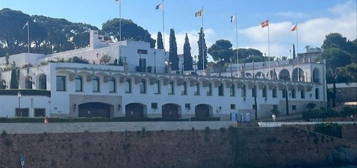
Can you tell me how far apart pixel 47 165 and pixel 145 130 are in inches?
369

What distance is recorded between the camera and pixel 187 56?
97.6 m

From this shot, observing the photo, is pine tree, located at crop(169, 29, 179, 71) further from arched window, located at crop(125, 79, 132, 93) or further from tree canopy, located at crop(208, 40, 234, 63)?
tree canopy, located at crop(208, 40, 234, 63)

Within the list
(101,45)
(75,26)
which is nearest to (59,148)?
(101,45)

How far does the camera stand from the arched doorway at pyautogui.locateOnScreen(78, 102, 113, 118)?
62.6 meters

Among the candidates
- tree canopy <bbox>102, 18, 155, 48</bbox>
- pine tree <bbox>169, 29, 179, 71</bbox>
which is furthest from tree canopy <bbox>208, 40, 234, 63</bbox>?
pine tree <bbox>169, 29, 179, 71</bbox>

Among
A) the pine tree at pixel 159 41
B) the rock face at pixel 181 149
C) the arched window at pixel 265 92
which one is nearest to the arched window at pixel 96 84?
the rock face at pixel 181 149

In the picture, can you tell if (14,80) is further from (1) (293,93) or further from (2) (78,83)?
(1) (293,93)

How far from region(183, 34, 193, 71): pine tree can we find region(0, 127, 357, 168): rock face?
3881cm

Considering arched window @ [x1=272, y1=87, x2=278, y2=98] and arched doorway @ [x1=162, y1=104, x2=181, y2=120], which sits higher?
arched window @ [x1=272, y1=87, x2=278, y2=98]

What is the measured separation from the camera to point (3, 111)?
5534cm

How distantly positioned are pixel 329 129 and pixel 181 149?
751 inches

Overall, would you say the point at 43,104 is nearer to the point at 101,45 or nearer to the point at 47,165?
the point at 47,165

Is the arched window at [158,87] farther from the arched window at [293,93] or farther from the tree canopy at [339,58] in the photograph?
the tree canopy at [339,58]

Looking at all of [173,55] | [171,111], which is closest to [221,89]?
[171,111]
